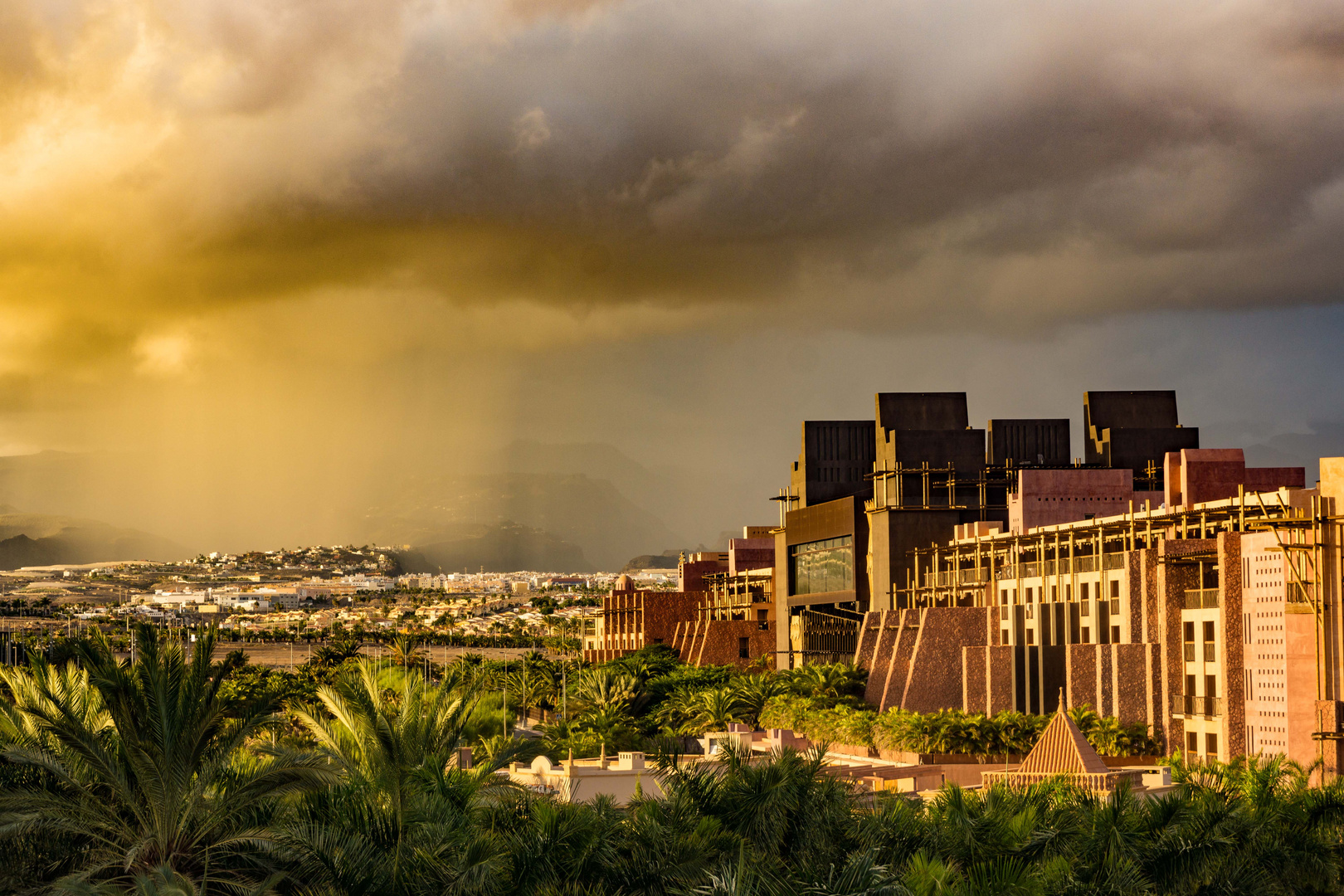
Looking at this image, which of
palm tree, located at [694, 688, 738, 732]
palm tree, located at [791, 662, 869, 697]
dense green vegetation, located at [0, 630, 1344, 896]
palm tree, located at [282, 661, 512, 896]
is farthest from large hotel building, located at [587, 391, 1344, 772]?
palm tree, located at [282, 661, 512, 896]

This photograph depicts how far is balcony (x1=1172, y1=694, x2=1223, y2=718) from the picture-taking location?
56.1 metres

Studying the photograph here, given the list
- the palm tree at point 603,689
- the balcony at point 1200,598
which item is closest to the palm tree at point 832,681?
the palm tree at point 603,689

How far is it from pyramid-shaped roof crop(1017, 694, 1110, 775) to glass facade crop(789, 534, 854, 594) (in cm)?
5549

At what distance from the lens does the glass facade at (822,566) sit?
10319 cm

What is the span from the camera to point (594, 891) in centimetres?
2366

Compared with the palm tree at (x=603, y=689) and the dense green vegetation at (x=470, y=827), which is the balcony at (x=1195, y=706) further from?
the palm tree at (x=603, y=689)

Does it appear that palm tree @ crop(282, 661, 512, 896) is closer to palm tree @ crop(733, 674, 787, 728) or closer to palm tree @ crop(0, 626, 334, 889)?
palm tree @ crop(0, 626, 334, 889)

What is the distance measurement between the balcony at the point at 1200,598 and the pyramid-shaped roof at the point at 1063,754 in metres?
13.6

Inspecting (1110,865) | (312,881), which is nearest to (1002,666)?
(1110,865)

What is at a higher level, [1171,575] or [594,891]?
[1171,575]

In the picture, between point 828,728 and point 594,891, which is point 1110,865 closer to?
point 594,891

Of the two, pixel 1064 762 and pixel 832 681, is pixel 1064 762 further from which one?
pixel 832 681

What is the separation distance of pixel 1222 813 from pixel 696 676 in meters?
81.3

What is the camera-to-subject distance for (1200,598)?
190 ft
